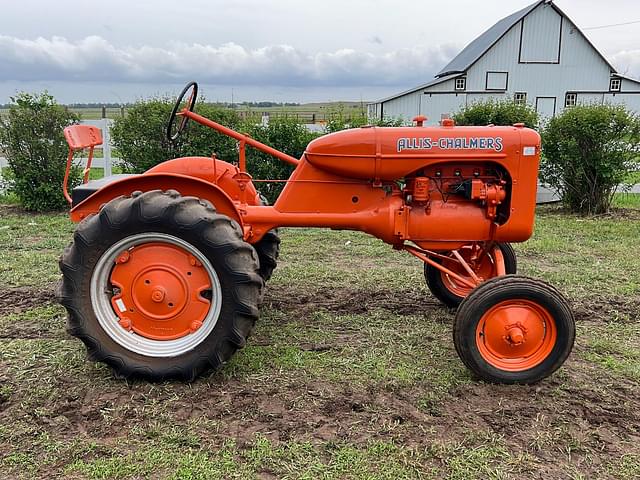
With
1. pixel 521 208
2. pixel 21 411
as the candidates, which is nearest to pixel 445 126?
pixel 521 208

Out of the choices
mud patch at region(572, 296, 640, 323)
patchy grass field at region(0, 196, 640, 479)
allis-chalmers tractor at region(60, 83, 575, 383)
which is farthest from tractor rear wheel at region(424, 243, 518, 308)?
mud patch at region(572, 296, 640, 323)

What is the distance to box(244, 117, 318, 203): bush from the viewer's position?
8.93 meters

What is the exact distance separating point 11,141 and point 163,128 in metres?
2.39

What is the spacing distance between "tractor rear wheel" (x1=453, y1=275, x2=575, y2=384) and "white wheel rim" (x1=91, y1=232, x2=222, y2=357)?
1.43 m

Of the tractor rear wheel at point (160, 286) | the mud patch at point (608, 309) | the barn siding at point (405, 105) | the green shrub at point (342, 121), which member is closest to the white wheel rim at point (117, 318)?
the tractor rear wheel at point (160, 286)

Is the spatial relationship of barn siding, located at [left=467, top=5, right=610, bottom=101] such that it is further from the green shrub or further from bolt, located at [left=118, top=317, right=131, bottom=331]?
bolt, located at [left=118, top=317, right=131, bottom=331]

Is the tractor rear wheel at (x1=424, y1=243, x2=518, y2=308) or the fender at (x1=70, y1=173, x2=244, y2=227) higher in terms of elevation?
the fender at (x1=70, y1=173, x2=244, y2=227)

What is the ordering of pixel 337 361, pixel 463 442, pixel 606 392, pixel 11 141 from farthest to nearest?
pixel 11 141 → pixel 337 361 → pixel 606 392 → pixel 463 442

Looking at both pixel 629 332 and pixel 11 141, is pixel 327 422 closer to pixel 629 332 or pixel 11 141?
pixel 629 332

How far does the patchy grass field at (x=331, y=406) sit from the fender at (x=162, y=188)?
948mm

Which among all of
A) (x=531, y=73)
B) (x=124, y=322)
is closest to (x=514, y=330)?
(x=124, y=322)

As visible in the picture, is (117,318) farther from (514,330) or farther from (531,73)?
(531,73)

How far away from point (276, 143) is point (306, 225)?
5571 mm

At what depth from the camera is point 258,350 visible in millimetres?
3805
